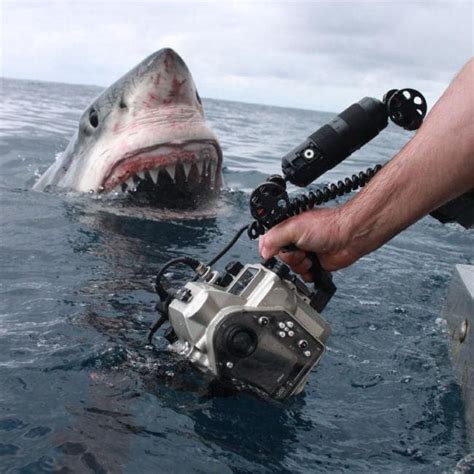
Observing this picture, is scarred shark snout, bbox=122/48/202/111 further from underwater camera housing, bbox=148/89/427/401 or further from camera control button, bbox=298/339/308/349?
camera control button, bbox=298/339/308/349

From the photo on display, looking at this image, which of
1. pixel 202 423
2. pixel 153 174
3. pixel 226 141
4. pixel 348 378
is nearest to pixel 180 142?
pixel 153 174

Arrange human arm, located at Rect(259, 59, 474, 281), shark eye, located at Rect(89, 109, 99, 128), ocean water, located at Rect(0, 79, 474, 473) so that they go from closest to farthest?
human arm, located at Rect(259, 59, 474, 281)
ocean water, located at Rect(0, 79, 474, 473)
shark eye, located at Rect(89, 109, 99, 128)

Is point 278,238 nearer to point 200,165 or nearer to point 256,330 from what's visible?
point 256,330

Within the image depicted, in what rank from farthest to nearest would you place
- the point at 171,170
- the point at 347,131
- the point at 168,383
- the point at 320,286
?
the point at 171,170 < the point at 168,383 < the point at 320,286 < the point at 347,131

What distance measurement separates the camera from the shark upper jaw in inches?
174

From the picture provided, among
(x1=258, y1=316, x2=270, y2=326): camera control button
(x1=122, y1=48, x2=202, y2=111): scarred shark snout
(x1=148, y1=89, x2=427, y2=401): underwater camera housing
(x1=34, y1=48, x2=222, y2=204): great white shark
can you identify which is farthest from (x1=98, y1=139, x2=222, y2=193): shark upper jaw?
(x1=258, y1=316, x2=270, y2=326): camera control button

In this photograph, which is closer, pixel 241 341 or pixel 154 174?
pixel 241 341

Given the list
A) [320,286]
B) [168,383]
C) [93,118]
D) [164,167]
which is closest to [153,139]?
[164,167]

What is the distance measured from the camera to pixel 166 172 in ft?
14.9

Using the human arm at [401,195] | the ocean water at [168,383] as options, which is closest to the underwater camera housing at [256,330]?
the human arm at [401,195]

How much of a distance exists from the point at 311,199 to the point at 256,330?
0.42 metres

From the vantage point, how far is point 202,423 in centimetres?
213

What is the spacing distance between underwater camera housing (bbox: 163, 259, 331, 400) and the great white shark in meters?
2.51

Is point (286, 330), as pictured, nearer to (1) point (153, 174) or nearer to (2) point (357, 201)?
(2) point (357, 201)
